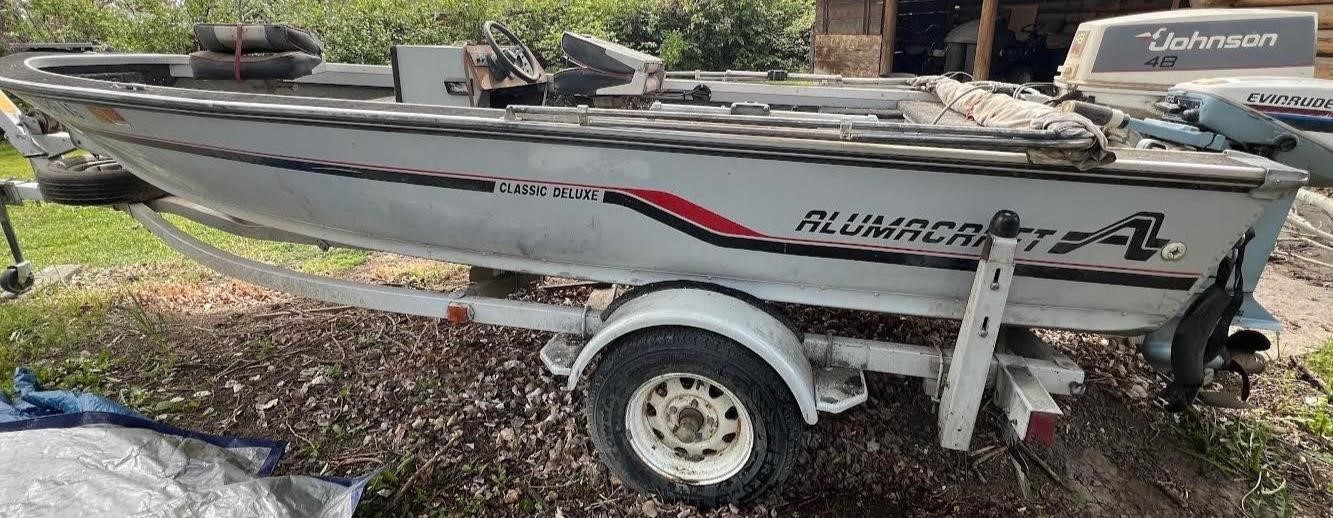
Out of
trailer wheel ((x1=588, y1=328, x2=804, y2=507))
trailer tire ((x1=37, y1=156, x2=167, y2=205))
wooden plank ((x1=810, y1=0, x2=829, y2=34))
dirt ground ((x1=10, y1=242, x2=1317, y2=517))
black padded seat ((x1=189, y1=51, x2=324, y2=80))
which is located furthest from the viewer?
wooden plank ((x1=810, y1=0, x2=829, y2=34))

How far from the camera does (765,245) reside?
2.26 meters

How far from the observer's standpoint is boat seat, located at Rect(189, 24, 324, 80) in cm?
404

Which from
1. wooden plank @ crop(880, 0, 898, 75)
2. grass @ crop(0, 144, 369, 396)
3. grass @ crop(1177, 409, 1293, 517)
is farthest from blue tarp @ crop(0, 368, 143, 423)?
wooden plank @ crop(880, 0, 898, 75)

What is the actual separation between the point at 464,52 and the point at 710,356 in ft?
6.97

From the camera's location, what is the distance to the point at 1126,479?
264 cm

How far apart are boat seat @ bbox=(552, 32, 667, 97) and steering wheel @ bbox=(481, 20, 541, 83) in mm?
262

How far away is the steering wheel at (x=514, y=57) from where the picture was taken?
3.50 meters

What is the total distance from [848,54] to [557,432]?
899 centimetres

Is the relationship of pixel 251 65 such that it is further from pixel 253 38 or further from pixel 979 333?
pixel 979 333

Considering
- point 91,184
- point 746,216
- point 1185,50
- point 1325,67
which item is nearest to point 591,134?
point 746,216

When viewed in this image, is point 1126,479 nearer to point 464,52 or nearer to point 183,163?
point 464,52

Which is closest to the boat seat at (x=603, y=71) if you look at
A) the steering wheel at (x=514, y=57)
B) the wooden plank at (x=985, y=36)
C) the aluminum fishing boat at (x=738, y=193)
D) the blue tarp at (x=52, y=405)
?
the steering wheel at (x=514, y=57)

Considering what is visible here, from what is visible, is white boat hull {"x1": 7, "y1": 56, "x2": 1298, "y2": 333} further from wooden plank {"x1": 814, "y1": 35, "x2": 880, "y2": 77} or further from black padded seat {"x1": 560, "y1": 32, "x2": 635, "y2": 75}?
wooden plank {"x1": 814, "y1": 35, "x2": 880, "y2": 77}

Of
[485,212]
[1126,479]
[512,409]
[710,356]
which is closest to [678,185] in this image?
[710,356]
